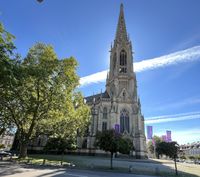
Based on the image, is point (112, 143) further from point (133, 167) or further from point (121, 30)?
point (121, 30)

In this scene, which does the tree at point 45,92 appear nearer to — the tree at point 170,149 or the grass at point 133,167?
the grass at point 133,167

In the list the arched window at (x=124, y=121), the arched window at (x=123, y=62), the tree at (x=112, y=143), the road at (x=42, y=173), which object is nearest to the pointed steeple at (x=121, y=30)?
the arched window at (x=123, y=62)

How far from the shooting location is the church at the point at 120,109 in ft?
178

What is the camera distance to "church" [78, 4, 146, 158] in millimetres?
54156

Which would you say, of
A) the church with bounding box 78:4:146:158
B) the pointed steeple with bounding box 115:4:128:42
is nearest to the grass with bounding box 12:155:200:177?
the church with bounding box 78:4:146:158

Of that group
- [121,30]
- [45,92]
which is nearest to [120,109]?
[45,92]

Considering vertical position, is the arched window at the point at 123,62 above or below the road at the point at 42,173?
above

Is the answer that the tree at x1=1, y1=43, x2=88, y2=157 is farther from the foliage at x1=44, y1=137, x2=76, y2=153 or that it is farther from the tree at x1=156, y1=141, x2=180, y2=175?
the tree at x1=156, y1=141, x2=180, y2=175

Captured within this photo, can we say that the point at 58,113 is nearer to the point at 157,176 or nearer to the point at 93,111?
the point at 157,176

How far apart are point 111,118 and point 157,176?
37850 millimetres

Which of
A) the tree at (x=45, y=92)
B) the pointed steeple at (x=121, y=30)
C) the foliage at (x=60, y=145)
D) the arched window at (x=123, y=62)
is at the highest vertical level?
the pointed steeple at (x=121, y=30)

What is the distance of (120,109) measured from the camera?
57.4 meters

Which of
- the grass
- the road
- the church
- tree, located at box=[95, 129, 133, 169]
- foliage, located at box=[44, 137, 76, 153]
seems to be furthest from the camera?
the church

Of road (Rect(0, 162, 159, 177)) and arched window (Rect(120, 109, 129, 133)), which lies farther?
arched window (Rect(120, 109, 129, 133))
